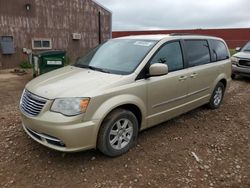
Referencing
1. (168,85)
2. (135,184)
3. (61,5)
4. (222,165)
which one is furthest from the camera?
(61,5)

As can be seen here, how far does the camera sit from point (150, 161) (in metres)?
3.67

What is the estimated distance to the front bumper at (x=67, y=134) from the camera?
3.18 m

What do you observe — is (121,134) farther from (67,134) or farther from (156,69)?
(156,69)

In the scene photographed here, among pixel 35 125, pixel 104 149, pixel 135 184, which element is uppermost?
pixel 35 125

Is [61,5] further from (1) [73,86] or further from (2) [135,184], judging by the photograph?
(2) [135,184]

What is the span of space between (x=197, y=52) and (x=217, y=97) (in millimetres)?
1411

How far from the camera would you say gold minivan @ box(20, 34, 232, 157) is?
3.25 metres

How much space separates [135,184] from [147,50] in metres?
2.04

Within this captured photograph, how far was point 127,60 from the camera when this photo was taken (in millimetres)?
4117

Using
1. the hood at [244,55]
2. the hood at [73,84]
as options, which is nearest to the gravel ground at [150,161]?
the hood at [73,84]

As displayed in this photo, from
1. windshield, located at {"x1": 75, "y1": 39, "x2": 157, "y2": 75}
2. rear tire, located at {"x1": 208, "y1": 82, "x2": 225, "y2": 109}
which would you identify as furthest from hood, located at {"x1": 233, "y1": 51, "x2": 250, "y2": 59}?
windshield, located at {"x1": 75, "y1": 39, "x2": 157, "y2": 75}

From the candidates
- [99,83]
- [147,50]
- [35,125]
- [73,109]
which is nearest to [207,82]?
[147,50]

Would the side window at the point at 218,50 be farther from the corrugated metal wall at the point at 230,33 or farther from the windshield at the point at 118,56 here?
the corrugated metal wall at the point at 230,33

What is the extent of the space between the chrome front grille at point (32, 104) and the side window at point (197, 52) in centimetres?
280
